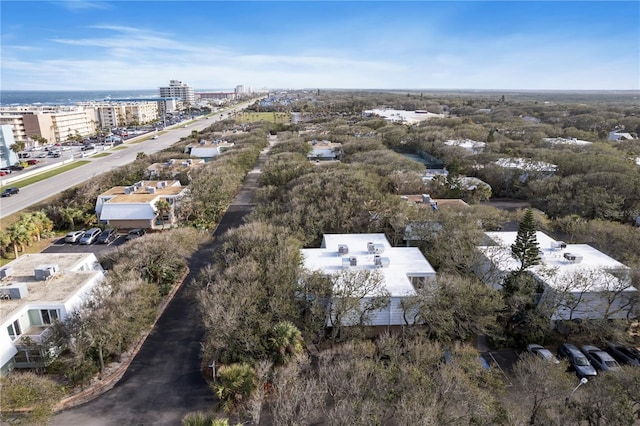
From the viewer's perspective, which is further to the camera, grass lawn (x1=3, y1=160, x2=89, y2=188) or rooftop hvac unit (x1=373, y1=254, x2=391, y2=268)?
grass lawn (x1=3, y1=160, x2=89, y2=188)

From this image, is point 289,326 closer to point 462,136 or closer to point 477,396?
point 477,396

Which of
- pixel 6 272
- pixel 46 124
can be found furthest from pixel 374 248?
pixel 46 124

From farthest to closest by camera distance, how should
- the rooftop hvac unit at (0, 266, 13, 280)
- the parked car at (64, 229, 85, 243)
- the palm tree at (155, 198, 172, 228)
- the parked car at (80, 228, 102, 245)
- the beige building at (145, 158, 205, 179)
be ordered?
the beige building at (145, 158, 205, 179) < the palm tree at (155, 198, 172, 228) < the parked car at (64, 229, 85, 243) < the parked car at (80, 228, 102, 245) < the rooftop hvac unit at (0, 266, 13, 280)

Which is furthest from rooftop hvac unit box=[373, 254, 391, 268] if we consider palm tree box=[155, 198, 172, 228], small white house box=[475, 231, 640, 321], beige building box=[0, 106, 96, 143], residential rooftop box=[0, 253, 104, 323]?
beige building box=[0, 106, 96, 143]

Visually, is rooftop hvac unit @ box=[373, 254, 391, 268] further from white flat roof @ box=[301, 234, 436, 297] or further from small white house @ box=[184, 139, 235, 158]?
small white house @ box=[184, 139, 235, 158]

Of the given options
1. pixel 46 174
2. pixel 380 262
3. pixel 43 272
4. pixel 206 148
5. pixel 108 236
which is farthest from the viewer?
pixel 206 148

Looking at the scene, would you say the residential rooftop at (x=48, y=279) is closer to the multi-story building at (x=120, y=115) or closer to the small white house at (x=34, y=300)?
the small white house at (x=34, y=300)

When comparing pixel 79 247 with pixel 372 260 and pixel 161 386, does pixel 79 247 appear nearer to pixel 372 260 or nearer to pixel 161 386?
pixel 161 386
